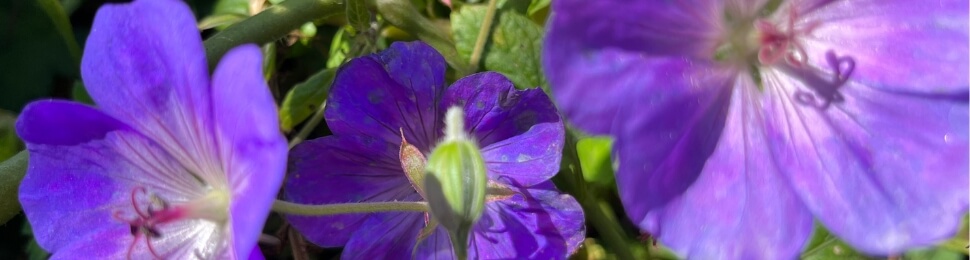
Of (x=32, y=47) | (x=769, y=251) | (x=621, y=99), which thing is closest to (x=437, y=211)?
(x=621, y=99)

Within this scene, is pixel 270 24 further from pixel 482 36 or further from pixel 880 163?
pixel 880 163

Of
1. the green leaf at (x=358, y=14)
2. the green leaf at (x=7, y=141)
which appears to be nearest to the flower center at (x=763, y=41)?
the green leaf at (x=358, y=14)

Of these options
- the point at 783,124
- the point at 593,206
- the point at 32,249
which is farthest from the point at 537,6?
the point at 32,249

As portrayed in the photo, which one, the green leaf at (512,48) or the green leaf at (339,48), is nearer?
the green leaf at (512,48)

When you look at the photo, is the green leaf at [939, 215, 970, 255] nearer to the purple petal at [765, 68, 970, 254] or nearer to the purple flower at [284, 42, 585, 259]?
the purple petal at [765, 68, 970, 254]

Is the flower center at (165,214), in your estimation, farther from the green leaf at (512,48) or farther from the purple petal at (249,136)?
the green leaf at (512,48)

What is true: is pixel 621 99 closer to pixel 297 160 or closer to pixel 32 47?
pixel 297 160

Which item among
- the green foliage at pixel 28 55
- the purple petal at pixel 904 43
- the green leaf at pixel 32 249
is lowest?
the green leaf at pixel 32 249
